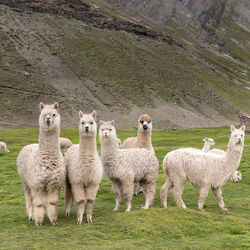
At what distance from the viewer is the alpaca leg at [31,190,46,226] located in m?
9.16

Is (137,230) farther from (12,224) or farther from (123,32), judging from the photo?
(123,32)

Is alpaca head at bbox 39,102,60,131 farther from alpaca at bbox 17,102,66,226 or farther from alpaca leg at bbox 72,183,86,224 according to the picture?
alpaca leg at bbox 72,183,86,224

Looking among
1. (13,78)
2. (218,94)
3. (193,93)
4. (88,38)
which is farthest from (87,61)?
(218,94)

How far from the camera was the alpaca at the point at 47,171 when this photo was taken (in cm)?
914

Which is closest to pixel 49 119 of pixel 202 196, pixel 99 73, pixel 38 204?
pixel 38 204

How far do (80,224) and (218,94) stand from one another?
104131mm

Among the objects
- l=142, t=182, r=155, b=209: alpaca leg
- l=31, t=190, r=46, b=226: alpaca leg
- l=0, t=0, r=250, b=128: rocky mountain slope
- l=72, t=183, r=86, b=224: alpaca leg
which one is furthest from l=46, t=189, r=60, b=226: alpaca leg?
l=0, t=0, r=250, b=128: rocky mountain slope

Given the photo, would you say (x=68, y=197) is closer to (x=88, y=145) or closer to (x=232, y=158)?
(x=88, y=145)

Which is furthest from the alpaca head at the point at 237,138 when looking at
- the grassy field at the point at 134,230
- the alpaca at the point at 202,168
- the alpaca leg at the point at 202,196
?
the grassy field at the point at 134,230

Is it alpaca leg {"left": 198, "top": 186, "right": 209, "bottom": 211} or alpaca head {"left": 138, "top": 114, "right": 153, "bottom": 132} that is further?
alpaca head {"left": 138, "top": 114, "right": 153, "bottom": 132}

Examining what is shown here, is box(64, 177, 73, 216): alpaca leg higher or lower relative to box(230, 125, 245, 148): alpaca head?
lower

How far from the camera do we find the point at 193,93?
4050 inches

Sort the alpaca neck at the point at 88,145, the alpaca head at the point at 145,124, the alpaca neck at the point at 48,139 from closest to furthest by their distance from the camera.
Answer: the alpaca neck at the point at 48,139 < the alpaca neck at the point at 88,145 < the alpaca head at the point at 145,124

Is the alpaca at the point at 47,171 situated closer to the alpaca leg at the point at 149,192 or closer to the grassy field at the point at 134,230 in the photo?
the grassy field at the point at 134,230
